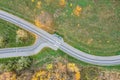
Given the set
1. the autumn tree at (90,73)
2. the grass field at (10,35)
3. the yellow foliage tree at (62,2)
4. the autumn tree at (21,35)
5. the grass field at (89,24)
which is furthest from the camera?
the grass field at (10,35)

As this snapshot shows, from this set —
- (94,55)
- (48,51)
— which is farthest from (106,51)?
(48,51)

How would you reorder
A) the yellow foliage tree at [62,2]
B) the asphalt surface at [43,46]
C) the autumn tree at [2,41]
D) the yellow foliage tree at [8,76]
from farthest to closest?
the autumn tree at [2,41], the yellow foliage tree at [62,2], the asphalt surface at [43,46], the yellow foliage tree at [8,76]

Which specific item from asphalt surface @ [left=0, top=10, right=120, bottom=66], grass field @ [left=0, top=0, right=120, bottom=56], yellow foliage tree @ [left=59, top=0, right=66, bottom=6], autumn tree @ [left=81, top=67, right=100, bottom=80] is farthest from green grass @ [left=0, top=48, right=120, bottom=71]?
yellow foliage tree @ [left=59, top=0, right=66, bottom=6]

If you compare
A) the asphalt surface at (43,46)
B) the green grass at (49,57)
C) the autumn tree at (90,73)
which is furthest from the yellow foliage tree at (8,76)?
the autumn tree at (90,73)

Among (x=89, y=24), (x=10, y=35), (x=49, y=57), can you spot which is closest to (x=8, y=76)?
(x=49, y=57)

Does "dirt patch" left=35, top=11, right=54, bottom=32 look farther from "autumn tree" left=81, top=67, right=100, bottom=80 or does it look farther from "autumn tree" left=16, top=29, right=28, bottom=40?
"autumn tree" left=81, top=67, right=100, bottom=80

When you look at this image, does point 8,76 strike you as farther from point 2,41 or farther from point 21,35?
point 21,35

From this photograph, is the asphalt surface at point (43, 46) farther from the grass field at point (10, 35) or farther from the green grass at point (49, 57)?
the grass field at point (10, 35)
